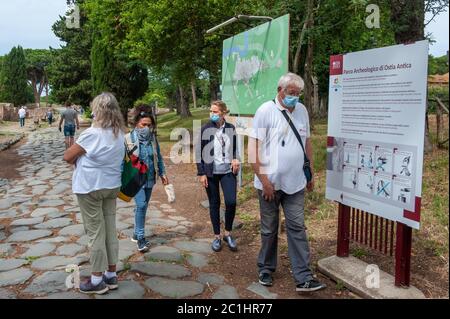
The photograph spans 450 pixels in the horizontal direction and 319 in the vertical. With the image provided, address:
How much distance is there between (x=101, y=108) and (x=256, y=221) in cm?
348

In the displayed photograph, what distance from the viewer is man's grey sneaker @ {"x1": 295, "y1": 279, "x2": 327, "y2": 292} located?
162 inches

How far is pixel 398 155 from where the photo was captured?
3.85 metres

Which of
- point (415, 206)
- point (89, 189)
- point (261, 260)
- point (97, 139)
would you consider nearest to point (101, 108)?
point (97, 139)

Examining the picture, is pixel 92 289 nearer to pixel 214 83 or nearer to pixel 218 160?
pixel 218 160

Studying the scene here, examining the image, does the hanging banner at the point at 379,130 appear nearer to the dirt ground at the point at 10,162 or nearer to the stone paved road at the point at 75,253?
the stone paved road at the point at 75,253

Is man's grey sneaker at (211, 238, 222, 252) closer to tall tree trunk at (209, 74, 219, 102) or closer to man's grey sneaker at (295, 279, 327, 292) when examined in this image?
man's grey sneaker at (295, 279, 327, 292)

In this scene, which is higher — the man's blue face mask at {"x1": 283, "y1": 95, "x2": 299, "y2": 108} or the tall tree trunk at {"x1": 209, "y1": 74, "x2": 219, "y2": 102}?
the tall tree trunk at {"x1": 209, "y1": 74, "x2": 219, "y2": 102}

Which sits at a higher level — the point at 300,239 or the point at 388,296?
the point at 300,239

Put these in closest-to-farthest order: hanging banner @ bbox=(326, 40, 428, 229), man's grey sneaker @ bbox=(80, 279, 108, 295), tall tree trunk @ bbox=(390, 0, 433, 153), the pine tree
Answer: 1. hanging banner @ bbox=(326, 40, 428, 229)
2. man's grey sneaker @ bbox=(80, 279, 108, 295)
3. tall tree trunk @ bbox=(390, 0, 433, 153)
4. the pine tree

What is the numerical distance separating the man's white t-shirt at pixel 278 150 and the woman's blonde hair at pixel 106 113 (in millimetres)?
1258

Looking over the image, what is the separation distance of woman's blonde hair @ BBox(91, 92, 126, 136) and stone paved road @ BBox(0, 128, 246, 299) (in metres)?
1.55

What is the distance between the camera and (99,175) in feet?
12.7

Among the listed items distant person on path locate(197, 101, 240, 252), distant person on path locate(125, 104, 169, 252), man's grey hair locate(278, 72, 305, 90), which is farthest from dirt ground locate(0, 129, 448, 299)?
man's grey hair locate(278, 72, 305, 90)

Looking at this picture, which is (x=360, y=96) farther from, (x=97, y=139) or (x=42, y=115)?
(x=42, y=115)
